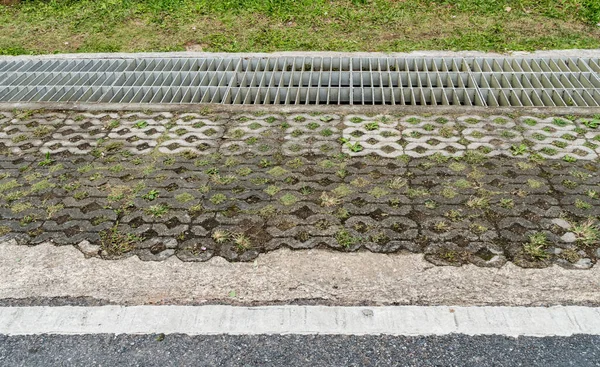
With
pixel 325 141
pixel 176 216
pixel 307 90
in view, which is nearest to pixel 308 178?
pixel 325 141

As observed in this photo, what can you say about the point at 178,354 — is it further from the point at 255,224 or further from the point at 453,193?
the point at 453,193

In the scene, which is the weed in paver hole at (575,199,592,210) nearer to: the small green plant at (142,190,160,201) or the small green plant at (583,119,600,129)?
the small green plant at (583,119,600,129)

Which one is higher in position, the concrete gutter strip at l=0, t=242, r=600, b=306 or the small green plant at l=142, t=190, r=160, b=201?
the concrete gutter strip at l=0, t=242, r=600, b=306

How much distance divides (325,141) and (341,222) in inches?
50.8

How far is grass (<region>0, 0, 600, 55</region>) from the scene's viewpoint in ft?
24.2

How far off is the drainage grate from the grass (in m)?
0.65

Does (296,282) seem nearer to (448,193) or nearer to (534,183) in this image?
(448,193)

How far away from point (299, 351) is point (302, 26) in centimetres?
615

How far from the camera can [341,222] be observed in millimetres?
3871

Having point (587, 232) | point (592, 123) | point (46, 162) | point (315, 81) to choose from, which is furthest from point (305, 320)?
point (315, 81)

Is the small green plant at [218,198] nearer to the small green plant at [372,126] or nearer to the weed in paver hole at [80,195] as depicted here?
the weed in paver hole at [80,195]

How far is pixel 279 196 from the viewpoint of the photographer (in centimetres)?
420

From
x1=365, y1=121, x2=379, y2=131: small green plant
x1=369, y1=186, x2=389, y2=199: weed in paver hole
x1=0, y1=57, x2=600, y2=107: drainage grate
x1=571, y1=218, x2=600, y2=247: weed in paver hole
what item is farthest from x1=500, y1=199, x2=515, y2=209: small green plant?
x1=0, y1=57, x2=600, y2=107: drainage grate

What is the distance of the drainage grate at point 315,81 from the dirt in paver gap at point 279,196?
2.50 feet
